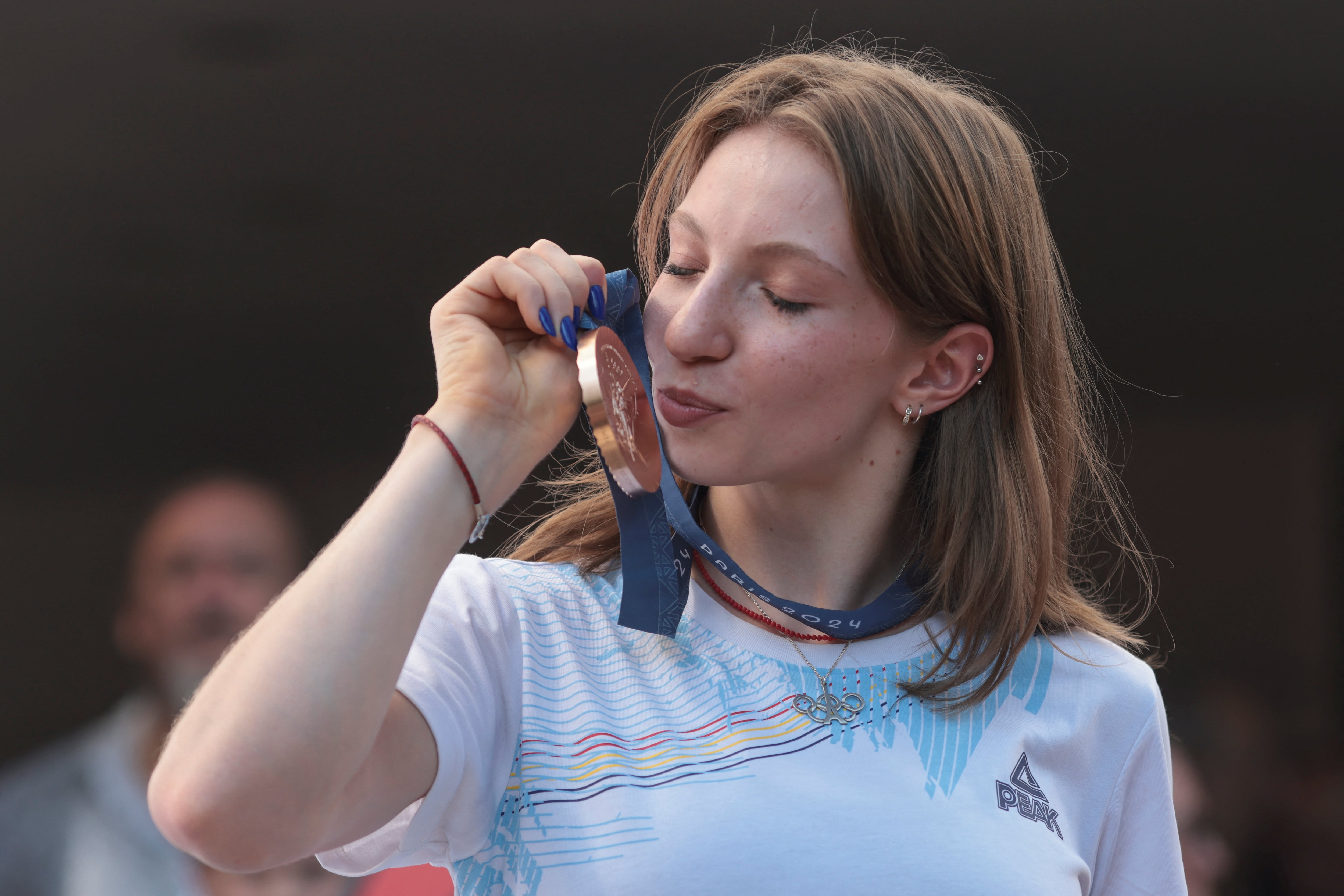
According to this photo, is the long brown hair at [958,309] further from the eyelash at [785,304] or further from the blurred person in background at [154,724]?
the blurred person in background at [154,724]

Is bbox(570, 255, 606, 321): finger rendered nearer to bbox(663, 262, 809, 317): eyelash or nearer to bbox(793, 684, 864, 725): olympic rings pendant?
bbox(663, 262, 809, 317): eyelash

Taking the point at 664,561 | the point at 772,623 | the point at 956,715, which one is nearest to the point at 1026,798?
the point at 956,715

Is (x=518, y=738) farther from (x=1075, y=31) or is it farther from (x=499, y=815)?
(x=1075, y=31)

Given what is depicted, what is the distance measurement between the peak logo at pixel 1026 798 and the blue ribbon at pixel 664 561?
10.6 inches

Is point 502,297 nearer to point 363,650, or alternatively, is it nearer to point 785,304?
point 785,304

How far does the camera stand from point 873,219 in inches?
60.7

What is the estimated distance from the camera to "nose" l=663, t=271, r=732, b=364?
150cm

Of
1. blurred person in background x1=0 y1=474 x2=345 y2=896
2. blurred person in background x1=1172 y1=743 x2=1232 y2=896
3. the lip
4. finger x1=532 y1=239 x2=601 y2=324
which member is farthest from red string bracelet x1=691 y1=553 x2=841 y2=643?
blurred person in background x1=1172 y1=743 x2=1232 y2=896

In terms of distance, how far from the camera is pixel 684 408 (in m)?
1.53

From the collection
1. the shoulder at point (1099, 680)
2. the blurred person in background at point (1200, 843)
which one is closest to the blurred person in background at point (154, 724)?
the shoulder at point (1099, 680)

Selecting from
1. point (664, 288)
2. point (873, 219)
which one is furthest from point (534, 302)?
point (873, 219)

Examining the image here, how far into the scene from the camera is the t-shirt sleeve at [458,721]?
1282mm

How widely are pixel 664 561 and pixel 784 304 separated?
0.39 meters

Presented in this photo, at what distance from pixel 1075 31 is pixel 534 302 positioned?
2.84 metres
